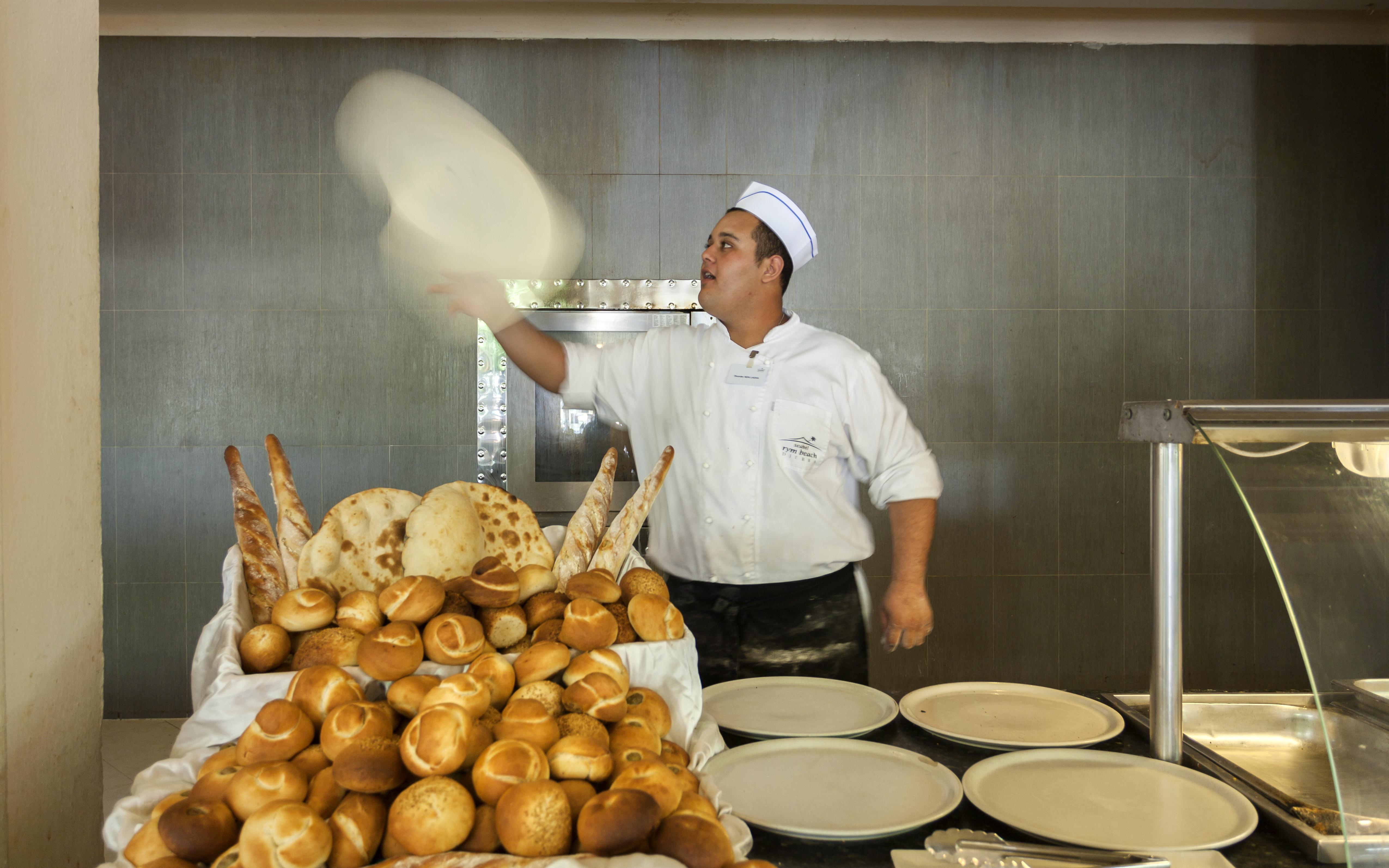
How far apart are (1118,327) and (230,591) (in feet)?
10.6

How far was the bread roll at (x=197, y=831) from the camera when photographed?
700 mm

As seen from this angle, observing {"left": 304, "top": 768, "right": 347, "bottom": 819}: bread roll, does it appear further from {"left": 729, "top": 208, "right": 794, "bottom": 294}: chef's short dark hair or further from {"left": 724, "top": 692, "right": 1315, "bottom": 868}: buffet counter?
{"left": 729, "top": 208, "right": 794, "bottom": 294}: chef's short dark hair

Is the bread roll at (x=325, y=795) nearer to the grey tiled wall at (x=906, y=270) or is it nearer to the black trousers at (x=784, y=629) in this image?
the black trousers at (x=784, y=629)

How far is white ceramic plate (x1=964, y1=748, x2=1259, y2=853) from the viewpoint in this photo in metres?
0.91

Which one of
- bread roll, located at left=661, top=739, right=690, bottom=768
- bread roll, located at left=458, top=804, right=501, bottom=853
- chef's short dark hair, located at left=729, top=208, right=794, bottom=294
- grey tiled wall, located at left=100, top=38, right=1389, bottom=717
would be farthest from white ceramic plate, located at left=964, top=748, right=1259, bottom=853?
grey tiled wall, located at left=100, top=38, right=1389, bottom=717

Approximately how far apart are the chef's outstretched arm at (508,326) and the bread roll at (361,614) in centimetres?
102

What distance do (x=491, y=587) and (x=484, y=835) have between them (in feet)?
0.90

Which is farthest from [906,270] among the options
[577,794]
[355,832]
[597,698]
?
[355,832]

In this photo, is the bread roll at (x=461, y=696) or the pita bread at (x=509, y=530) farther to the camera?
the pita bread at (x=509, y=530)

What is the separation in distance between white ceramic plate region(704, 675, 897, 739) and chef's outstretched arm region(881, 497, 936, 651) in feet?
1.58

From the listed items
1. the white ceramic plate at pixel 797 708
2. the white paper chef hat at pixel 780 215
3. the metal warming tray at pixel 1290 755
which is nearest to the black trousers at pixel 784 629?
the white ceramic plate at pixel 797 708

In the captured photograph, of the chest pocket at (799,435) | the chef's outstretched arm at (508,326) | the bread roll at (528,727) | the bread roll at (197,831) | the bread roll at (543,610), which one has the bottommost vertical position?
the bread roll at (197,831)

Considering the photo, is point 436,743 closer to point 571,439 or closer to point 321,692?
point 321,692

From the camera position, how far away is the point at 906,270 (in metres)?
3.29
